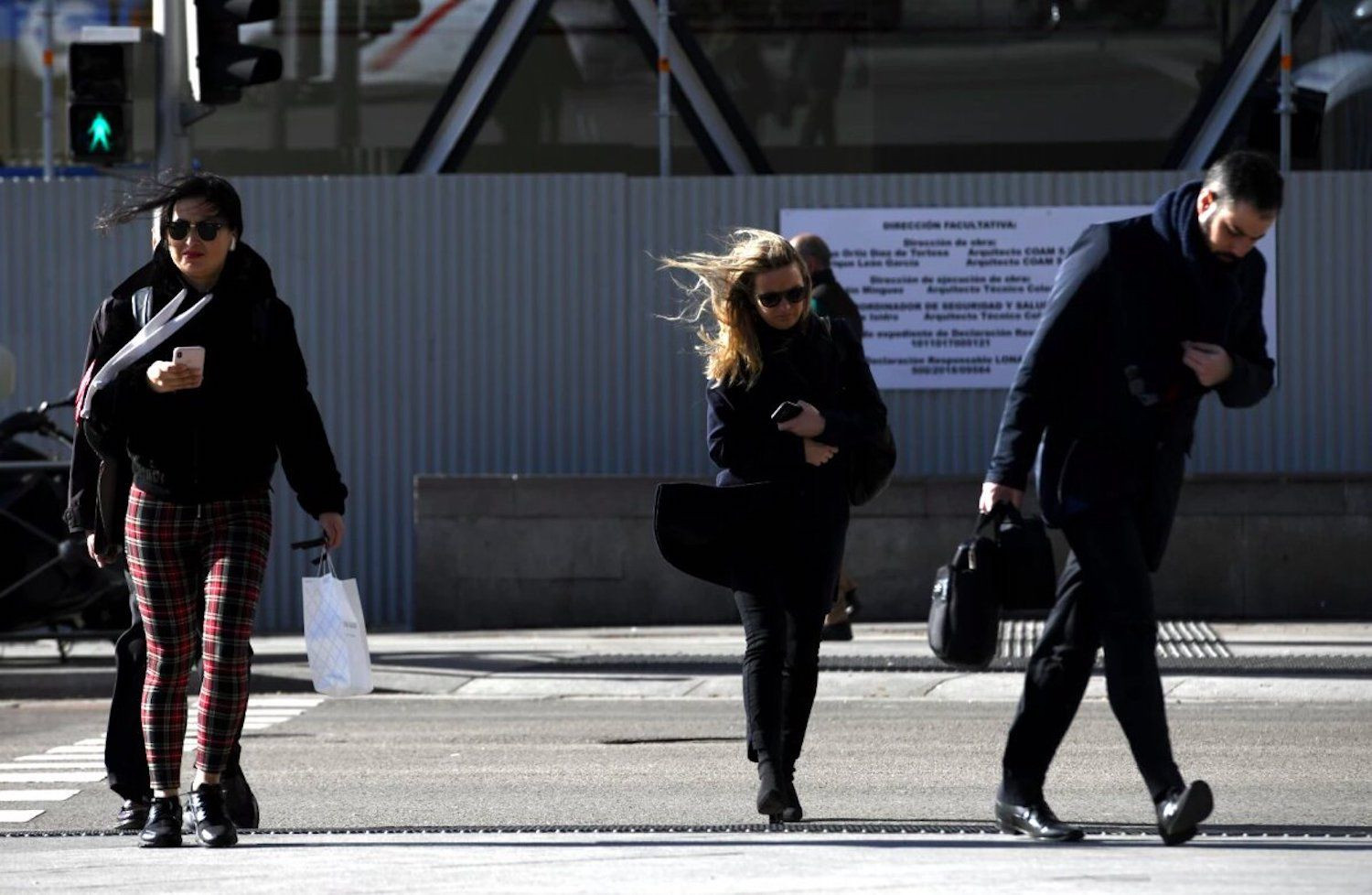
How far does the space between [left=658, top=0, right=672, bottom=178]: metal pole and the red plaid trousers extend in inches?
380

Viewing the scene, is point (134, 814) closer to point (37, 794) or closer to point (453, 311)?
point (37, 794)

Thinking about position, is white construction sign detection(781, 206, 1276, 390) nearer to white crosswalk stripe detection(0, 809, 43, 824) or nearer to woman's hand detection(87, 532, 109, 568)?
white crosswalk stripe detection(0, 809, 43, 824)

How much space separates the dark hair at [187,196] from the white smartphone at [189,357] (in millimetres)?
399

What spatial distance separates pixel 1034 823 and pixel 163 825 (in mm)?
2309

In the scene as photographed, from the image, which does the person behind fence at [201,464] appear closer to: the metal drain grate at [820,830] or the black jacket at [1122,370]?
the metal drain grate at [820,830]

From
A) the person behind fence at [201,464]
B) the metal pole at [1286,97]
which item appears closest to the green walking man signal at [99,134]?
the person behind fence at [201,464]

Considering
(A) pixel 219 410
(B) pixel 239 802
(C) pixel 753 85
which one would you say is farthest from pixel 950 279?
(A) pixel 219 410

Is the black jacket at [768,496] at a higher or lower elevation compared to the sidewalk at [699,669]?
higher

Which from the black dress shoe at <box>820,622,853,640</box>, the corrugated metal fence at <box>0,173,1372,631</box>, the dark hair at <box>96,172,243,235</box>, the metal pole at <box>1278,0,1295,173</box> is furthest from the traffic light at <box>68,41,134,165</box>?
the metal pole at <box>1278,0,1295,173</box>

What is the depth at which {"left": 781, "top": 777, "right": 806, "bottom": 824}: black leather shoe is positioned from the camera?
21.5ft

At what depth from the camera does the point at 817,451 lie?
664 cm

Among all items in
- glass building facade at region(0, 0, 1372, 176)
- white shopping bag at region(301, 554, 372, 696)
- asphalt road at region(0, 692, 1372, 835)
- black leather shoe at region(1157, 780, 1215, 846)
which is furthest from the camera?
glass building facade at region(0, 0, 1372, 176)

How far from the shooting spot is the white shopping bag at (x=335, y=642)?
20.9ft

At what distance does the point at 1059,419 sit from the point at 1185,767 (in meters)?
2.61
